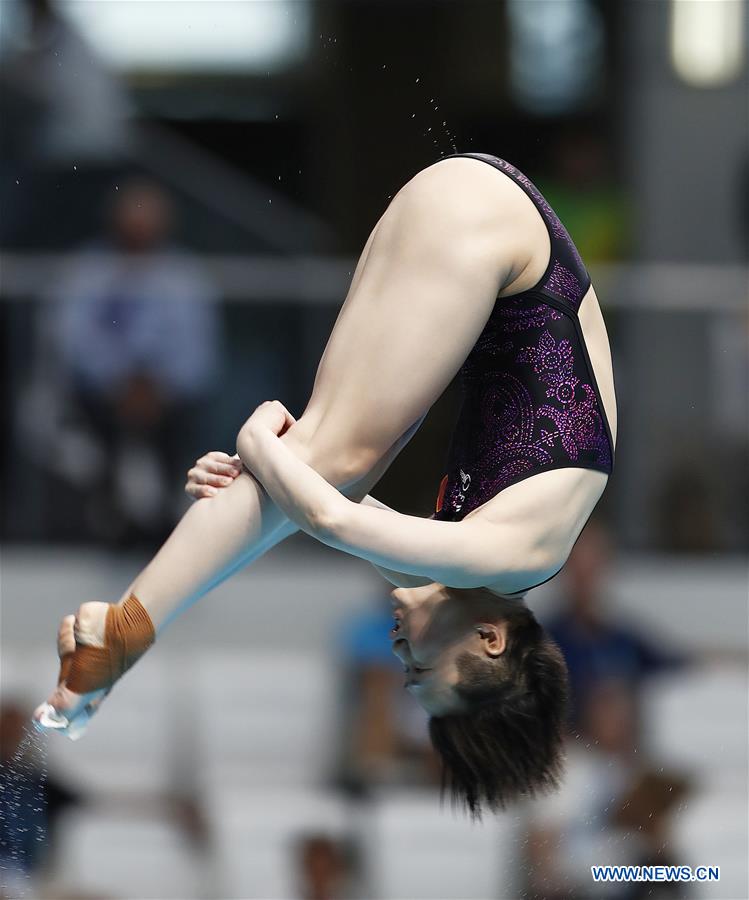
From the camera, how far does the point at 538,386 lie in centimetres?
341

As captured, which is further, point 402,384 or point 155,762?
point 155,762

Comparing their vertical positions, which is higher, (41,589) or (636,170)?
(636,170)

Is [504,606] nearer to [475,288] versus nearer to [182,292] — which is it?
[475,288]

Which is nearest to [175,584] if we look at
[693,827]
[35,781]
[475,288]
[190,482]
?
[190,482]

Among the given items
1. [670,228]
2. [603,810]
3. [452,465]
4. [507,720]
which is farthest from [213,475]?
[670,228]

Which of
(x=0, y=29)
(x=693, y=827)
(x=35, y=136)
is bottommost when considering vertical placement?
(x=693, y=827)

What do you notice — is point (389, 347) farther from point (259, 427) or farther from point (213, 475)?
point (213, 475)

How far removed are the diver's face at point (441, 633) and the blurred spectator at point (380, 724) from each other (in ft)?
8.73

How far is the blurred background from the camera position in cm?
594

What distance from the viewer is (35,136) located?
7.16 m

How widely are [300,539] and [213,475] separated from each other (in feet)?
11.2

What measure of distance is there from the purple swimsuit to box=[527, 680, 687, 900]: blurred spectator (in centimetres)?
172

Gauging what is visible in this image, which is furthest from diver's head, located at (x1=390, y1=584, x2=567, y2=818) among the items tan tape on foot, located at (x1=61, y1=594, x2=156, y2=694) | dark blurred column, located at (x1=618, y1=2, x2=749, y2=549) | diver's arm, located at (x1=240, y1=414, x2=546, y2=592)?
dark blurred column, located at (x1=618, y1=2, x2=749, y2=549)

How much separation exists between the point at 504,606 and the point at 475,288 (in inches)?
29.6
